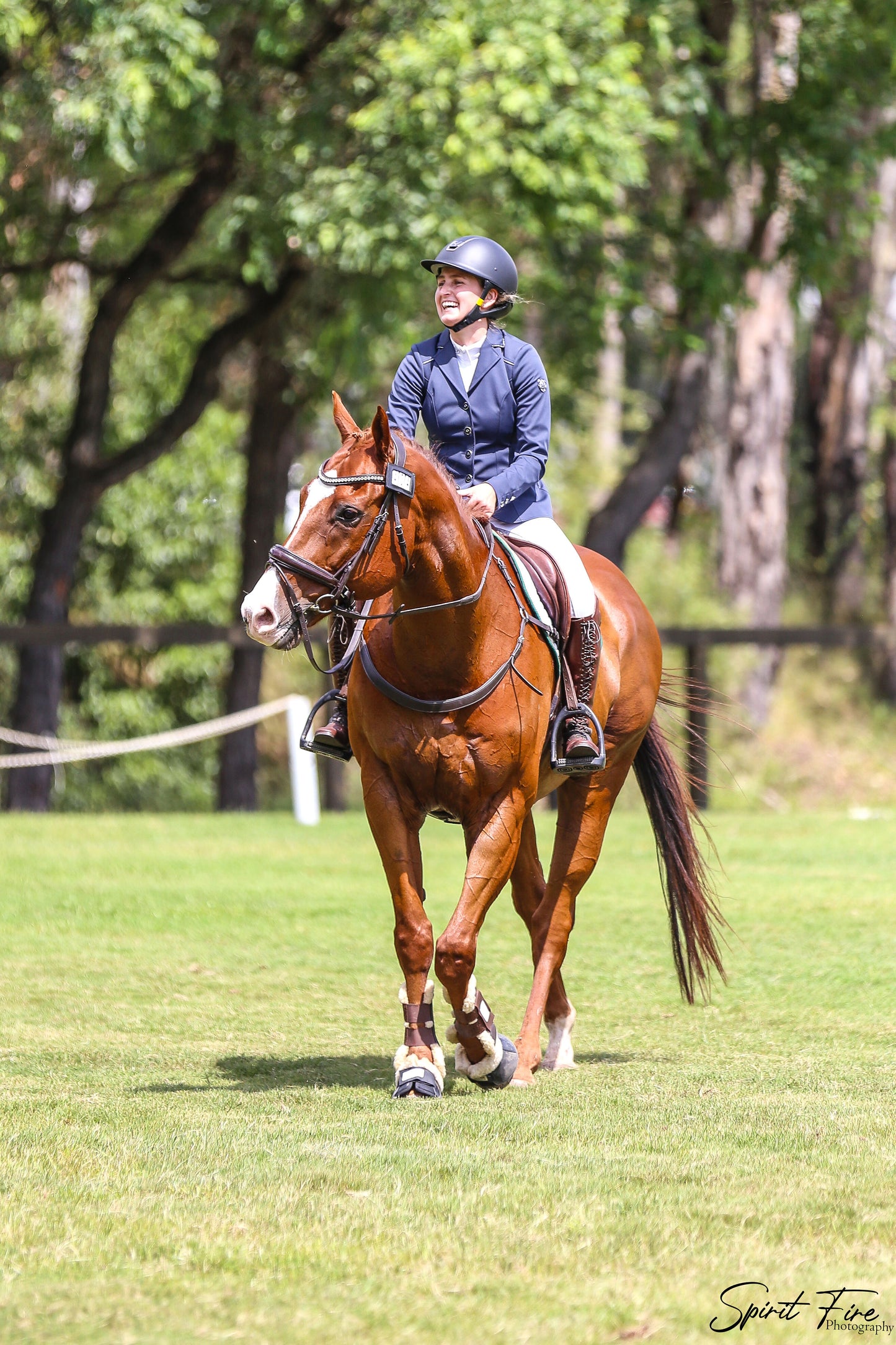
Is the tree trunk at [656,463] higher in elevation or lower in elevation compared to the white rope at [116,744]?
higher

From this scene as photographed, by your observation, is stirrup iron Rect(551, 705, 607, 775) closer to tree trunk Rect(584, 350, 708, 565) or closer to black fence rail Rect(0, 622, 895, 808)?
black fence rail Rect(0, 622, 895, 808)

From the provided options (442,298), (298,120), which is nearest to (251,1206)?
(442,298)

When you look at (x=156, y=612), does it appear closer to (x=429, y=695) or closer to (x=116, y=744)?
(x=116, y=744)

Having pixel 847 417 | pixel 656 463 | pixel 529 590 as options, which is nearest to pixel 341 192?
pixel 656 463

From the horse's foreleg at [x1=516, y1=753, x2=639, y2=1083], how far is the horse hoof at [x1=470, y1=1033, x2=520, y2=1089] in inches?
11.6

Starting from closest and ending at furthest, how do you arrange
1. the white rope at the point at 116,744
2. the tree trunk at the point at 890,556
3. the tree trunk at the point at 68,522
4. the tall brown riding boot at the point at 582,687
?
the tall brown riding boot at the point at 582,687, the white rope at the point at 116,744, the tree trunk at the point at 68,522, the tree trunk at the point at 890,556

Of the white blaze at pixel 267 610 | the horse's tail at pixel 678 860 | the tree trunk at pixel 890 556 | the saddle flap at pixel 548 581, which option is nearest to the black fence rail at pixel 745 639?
the tree trunk at pixel 890 556

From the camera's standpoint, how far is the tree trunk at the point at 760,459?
24.2m

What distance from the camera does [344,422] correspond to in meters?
5.71

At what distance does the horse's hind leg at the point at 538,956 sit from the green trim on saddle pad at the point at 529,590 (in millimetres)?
684

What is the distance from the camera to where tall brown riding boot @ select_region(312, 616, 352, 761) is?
21.7 ft

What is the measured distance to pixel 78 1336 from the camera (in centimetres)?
340

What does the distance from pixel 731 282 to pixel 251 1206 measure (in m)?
16.1
